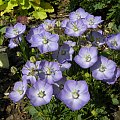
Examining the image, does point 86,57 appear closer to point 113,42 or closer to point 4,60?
point 113,42

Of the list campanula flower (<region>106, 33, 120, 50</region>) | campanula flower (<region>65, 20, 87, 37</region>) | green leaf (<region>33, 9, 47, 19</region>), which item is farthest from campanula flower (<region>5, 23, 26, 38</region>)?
green leaf (<region>33, 9, 47, 19</region>)

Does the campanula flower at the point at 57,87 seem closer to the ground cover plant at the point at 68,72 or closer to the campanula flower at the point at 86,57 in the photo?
the ground cover plant at the point at 68,72

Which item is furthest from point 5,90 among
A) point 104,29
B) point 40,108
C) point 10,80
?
point 104,29

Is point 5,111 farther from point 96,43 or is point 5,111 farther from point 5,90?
point 96,43

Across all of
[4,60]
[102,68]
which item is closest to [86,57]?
[102,68]

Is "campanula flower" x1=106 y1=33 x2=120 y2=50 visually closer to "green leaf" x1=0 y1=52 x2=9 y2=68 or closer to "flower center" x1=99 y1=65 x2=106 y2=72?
"flower center" x1=99 y1=65 x2=106 y2=72

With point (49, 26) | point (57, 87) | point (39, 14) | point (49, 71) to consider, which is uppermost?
point (49, 26)

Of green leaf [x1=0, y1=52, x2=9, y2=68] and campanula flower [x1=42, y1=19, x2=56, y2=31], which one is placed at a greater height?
campanula flower [x1=42, y1=19, x2=56, y2=31]

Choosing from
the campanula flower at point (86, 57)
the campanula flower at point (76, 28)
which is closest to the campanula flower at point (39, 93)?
the campanula flower at point (86, 57)
